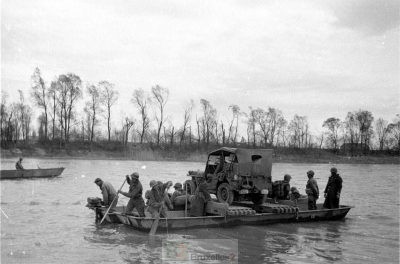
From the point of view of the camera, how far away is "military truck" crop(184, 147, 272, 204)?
1783 centimetres

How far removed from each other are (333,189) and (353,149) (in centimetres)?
8127

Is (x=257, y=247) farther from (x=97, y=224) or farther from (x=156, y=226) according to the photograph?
(x=97, y=224)

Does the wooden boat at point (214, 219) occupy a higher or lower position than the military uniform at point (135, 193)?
lower

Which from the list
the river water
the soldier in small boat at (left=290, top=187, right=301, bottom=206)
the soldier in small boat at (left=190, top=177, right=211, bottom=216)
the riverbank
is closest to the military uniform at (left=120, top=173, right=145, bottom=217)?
the river water

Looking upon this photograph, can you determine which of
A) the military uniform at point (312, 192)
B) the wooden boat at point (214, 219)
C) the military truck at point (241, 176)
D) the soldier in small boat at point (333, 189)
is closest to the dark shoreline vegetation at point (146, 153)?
the military truck at point (241, 176)

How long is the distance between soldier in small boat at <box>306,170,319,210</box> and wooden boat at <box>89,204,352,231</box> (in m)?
0.63

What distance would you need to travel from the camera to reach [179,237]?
14594 millimetres

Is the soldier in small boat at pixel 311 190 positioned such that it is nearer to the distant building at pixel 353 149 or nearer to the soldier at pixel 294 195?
the soldier at pixel 294 195

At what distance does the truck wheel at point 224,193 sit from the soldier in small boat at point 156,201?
3.47 metres

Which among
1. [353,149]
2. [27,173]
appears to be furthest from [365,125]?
[27,173]

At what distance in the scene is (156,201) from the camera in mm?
14930

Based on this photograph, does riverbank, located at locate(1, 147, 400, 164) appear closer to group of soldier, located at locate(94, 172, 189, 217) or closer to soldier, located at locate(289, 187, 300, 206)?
soldier, located at locate(289, 187, 300, 206)

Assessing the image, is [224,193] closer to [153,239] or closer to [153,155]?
[153,239]

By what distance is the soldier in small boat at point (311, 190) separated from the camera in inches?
687
